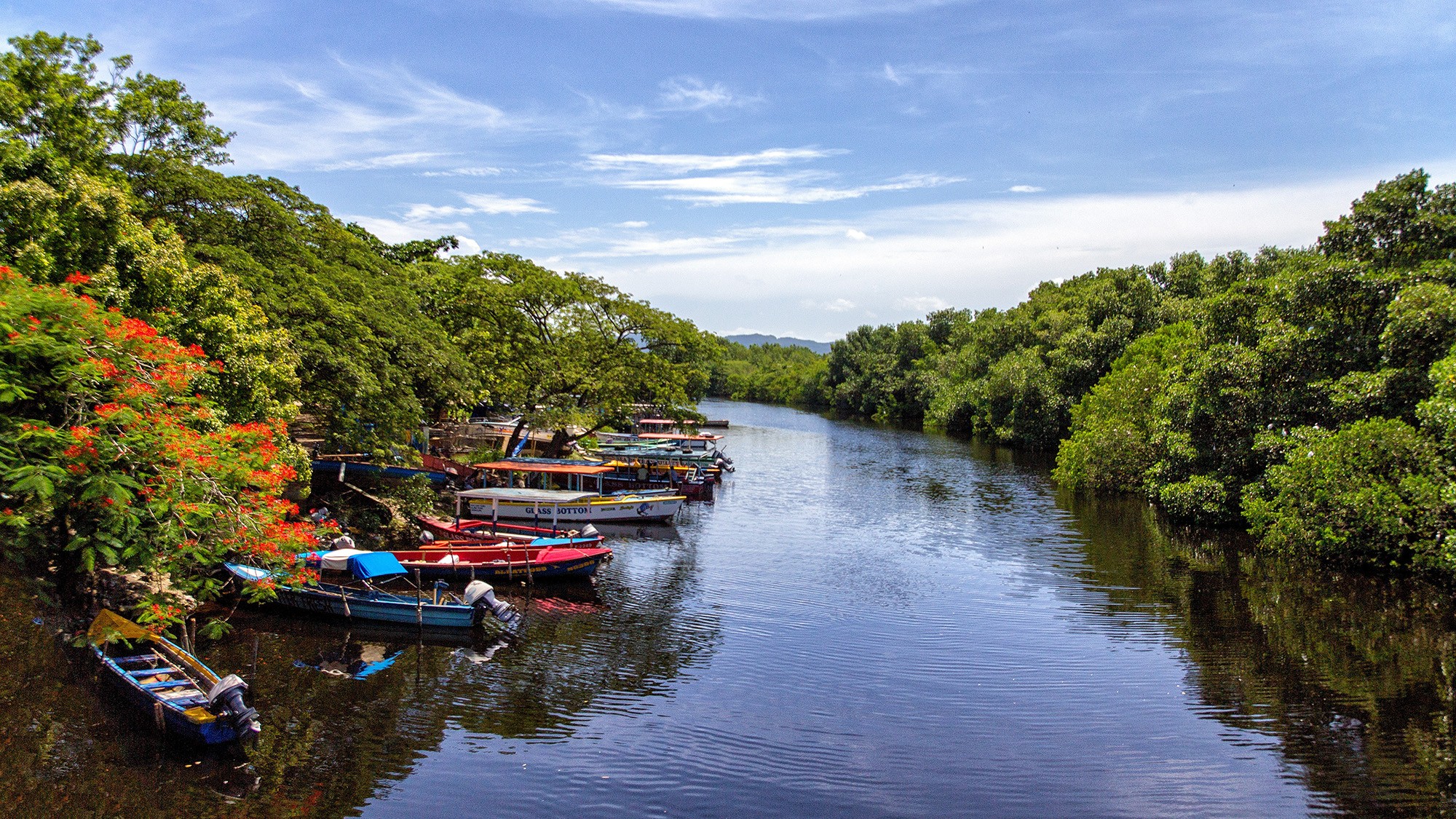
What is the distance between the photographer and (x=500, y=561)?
994 inches

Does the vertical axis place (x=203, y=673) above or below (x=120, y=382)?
below

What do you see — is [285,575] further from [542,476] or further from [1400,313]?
[1400,313]

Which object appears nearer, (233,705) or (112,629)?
(233,705)

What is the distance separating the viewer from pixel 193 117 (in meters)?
25.5

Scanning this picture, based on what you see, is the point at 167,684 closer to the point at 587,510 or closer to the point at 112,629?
the point at 112,629

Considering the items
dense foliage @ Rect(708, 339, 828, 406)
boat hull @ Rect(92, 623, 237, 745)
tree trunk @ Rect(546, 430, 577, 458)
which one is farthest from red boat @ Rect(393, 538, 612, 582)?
dense foliage @ Rect(708, 339, 828, 406)

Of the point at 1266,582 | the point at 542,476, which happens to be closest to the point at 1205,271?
the point at 1266,582

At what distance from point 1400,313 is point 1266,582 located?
354 inches

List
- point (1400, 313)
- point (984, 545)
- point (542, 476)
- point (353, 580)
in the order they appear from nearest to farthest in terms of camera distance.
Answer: point (353, 580) < point (1400, 313) < point (984, 545) < point (542, 476)

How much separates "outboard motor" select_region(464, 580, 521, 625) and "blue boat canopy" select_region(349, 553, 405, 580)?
230 centimetres

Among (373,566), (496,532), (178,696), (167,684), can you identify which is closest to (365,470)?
(496,532)

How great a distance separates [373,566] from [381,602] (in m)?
1.19

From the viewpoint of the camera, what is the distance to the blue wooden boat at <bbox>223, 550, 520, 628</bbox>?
21.1 metres

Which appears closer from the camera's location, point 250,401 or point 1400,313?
point 250,401
